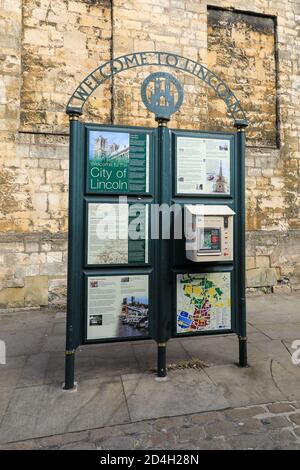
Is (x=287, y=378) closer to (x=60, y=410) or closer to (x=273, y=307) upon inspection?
(x=60, y=410)

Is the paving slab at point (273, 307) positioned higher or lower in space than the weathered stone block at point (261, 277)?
lower

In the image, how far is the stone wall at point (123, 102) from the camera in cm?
617

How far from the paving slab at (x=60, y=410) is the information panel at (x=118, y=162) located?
1.87m

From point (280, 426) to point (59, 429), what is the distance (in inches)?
65.2

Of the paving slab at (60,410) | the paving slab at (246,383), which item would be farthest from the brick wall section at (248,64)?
the paving slab at (60,410)

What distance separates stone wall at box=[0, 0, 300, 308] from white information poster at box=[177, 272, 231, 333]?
11.8 feet

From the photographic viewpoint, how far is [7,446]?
2.23 meters

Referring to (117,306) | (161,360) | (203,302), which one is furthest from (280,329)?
(117,306)

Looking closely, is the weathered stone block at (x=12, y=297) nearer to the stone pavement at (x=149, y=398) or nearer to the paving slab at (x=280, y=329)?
the stone pavement at (x=149, y=398)

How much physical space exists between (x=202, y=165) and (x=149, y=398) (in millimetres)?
2306

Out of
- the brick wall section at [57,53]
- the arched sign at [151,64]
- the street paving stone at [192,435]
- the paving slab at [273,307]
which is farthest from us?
the brick wall section at [57,53]

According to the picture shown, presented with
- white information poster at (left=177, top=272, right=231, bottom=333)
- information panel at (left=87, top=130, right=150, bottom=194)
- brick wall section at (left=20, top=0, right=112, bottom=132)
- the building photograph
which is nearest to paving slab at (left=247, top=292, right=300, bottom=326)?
the building photograph

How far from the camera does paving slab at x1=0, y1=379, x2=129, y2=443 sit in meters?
2.40
